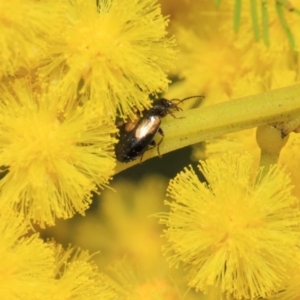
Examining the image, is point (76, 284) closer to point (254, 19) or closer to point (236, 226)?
point (236, 226)

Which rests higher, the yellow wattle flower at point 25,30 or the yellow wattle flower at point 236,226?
the yellow wattle flower at point 25,30

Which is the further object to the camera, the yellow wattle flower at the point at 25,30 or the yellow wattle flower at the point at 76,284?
the yellow wattle flower at the point at 76,284

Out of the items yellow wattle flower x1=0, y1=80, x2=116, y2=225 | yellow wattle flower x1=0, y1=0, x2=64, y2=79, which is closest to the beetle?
yellow wattle flower x1=0, y1=80, x2=116, y2=225

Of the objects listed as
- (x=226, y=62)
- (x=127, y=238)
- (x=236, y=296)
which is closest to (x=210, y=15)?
(x=226, y=62)

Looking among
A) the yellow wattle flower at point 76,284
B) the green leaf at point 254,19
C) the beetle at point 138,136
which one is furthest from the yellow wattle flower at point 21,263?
the green leaf at point 254,19

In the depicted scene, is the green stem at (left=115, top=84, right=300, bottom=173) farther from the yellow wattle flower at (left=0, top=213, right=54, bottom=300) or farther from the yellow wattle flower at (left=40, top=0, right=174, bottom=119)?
the yellow wattle flower at (left=0, top=213, right=54, bottom=300)

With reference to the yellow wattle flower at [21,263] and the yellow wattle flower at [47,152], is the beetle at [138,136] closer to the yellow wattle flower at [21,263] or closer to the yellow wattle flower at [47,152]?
the yellow wattle flower at [47,152]

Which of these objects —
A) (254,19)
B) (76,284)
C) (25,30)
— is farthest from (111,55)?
(76,284)
